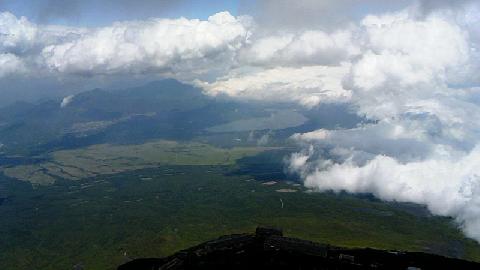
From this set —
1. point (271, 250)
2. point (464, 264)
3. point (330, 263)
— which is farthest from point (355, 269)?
point (464, 264)

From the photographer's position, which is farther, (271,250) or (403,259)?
(403,259)

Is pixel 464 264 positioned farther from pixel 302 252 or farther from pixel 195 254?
pixel 195 254

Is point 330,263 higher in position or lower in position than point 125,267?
higher

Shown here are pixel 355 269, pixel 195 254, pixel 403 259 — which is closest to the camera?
pixel 355 269

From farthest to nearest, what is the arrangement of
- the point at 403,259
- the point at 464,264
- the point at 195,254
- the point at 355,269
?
the point at 464,264, the point at 403,259, the point at 195,254, the point at 355,269

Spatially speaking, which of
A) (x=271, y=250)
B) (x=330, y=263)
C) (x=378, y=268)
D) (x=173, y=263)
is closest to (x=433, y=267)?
(x=378, y=268)

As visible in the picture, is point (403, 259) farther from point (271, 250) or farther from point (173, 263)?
point (173, 263)
